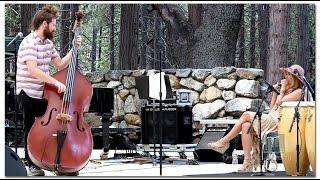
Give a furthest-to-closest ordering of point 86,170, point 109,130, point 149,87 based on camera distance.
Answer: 1. point 109,130
2. point 149,87
3. point 86,170

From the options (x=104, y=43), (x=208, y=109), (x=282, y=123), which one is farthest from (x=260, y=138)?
(x=104, y=43)

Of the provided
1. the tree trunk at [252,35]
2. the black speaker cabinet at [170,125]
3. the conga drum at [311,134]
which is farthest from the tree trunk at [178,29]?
the tree trunk at [252,35]

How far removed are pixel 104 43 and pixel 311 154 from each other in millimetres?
20070

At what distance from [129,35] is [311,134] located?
7.40 m

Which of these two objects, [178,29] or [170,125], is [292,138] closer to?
[170,125]

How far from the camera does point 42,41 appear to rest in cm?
566

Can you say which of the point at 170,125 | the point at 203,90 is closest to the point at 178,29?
the point at 203,90

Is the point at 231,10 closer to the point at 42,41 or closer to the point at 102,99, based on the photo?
the point at 102,99

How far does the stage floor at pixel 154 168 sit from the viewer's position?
20.0 ft

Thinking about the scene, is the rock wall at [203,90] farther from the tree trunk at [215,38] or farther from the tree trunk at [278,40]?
the tree trunk at [215,38]

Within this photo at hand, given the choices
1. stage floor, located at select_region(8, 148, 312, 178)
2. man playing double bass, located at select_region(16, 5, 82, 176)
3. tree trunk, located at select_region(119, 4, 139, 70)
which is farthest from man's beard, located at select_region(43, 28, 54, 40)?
tree trunk, located at select_region(119, 4, 139, 70)

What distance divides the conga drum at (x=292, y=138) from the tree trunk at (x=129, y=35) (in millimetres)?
6773

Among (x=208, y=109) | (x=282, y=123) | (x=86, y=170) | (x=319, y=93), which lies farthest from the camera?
(x=208, y=109)

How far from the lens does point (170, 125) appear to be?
25.4 ft
